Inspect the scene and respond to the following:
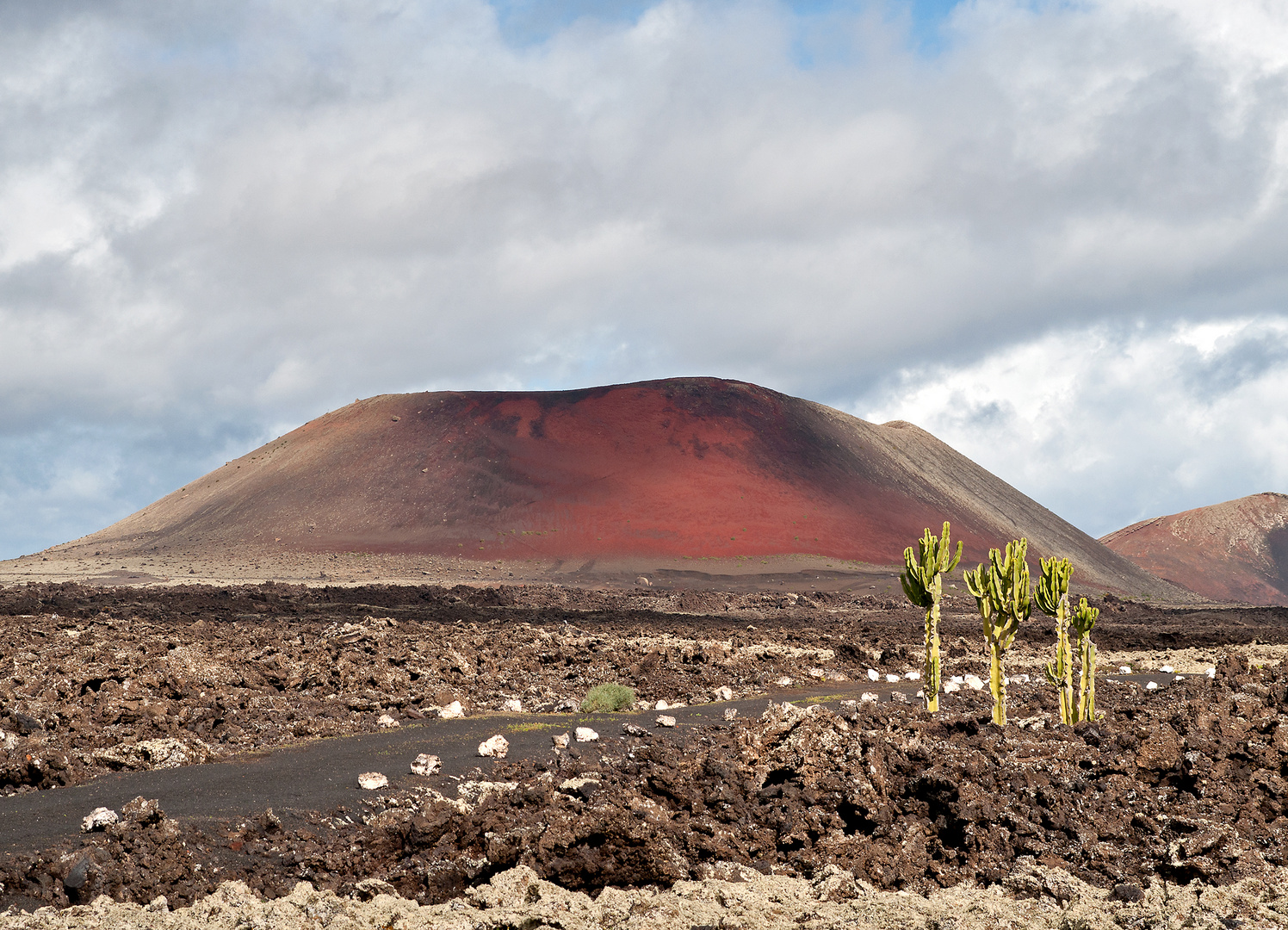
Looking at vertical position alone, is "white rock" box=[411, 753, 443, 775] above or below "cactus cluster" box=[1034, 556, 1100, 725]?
below

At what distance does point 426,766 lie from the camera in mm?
9680

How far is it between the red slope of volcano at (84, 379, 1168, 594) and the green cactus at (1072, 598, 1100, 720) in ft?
177

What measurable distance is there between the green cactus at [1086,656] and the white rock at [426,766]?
6.92 m

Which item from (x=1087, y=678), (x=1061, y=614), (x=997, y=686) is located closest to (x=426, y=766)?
(x=997, y=686)

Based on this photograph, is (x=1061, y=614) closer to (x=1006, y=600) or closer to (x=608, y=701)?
(x=1006, y=600)

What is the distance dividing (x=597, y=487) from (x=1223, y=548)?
75.1 meters

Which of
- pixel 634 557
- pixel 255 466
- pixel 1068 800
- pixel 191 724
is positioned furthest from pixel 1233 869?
pixel 255 466

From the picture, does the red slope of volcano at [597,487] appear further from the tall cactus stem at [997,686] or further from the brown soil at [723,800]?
the tall cactus stem at [997,686]

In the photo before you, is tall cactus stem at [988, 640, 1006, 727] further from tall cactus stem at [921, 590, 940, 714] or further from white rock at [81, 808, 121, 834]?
white rock at [81, 808, 121, 834]

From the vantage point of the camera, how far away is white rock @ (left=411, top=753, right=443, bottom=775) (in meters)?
9.60

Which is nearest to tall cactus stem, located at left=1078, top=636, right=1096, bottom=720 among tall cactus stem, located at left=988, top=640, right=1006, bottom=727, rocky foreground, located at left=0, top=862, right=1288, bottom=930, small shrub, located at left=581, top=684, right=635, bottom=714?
tall cactus stem, located at left=988, top=640, right=1006, bottom=727

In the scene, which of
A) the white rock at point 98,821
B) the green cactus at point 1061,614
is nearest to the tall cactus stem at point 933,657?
the green cactus at point 1061,614

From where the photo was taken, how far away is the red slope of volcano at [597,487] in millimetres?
69062

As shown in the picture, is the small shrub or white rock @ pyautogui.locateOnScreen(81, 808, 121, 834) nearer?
white rock @ pyautogui.locateOnScreen(81, 808, 121, 834)
